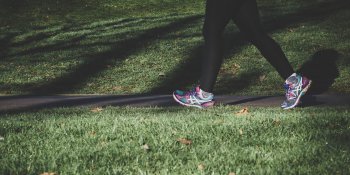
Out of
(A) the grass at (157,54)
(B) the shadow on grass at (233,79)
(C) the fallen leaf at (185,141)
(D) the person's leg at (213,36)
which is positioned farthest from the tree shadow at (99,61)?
(C) the fallen leaf at (185,141)

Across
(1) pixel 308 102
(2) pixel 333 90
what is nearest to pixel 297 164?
(1) pixel 308 102

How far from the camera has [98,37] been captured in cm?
1362

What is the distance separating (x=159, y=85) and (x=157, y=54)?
224 centimetres

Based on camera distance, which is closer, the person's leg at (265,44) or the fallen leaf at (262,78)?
the person's leg at (265,44)

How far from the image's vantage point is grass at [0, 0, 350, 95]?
9320 millimetres

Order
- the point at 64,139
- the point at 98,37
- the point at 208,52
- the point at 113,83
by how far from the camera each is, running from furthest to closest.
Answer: the point at 98,37, the point at 113,83, the point at 208,52, the point at 64,139

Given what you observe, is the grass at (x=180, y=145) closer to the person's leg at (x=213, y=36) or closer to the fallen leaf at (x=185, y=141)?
the fallen leaf at (x=185, y=141)

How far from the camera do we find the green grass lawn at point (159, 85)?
282 centimetres

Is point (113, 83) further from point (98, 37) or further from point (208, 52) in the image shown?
point (208, 52)

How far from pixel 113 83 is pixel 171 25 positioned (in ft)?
18.3

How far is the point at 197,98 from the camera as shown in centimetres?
482

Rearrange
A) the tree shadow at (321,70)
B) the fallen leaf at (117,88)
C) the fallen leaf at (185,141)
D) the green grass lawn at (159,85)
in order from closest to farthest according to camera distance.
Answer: the green grass lawn at (159,85)
the fallen leaf at (185,141)
the tree shadow at (321,70)
the fallen leaf at (117,88)

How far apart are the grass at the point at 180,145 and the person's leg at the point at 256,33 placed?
2.20ft

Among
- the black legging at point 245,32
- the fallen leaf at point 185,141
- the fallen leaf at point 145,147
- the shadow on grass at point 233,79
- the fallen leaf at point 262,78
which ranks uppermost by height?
the black legging at point 245,32
